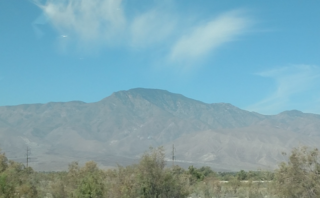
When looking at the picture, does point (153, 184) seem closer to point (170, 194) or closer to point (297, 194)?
point (170, 194)

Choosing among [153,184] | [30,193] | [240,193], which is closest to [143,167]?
[153,184]

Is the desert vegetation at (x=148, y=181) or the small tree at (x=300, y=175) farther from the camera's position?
the desert vegetation at (x=148, y=181)

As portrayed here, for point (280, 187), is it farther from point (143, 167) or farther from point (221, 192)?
point (221, 192)

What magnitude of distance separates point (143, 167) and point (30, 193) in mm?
9612

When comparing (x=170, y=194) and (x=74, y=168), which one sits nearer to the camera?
(x=170, y=194)

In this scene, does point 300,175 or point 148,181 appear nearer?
point 300,175

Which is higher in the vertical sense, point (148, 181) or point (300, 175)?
point (300, 175)

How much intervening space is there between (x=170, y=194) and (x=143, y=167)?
3.39 metres

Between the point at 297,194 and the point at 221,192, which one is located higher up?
the point at 297,194

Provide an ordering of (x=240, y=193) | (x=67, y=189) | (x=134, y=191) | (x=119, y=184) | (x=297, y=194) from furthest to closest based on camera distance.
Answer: (x=240, y=193), (x=67, y=189), (x=119, y=184), (x=134, y=191), (x=297, y=194)

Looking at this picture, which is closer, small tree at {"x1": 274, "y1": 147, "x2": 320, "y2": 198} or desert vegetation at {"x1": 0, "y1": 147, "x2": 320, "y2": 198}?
small tree at {"x1": 274, "y1": 147, "x2": 320, "y2": 198}

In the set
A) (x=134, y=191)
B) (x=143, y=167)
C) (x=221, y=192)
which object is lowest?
(x=221, y=192)

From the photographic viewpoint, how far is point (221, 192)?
191ft

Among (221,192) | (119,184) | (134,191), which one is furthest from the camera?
(221,192)
